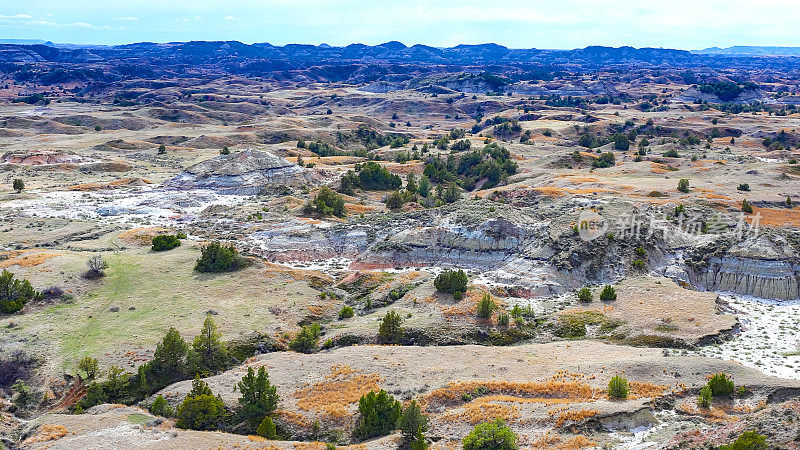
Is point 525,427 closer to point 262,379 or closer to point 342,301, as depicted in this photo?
point 262,379

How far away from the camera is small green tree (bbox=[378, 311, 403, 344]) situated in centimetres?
3316

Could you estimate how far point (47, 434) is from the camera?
23.2 metres

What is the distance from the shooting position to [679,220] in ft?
162

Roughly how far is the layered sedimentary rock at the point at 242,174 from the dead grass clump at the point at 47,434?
4804 cm

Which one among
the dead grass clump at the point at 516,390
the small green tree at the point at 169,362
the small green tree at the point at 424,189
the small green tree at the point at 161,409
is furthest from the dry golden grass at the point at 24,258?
the small green tree at the point at 424,189

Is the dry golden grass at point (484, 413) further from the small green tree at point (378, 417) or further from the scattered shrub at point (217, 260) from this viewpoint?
the scattered shrub at point (217, 260)

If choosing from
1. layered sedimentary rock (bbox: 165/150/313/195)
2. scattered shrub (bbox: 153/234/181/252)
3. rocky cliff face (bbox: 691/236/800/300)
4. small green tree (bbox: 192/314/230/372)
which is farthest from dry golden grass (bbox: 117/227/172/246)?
rocky cliff face (bbox: 691/236/800/300)

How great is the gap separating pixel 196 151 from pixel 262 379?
82401mm

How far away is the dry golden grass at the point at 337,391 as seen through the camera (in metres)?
25.7

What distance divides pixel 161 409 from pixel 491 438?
1619 centimetres

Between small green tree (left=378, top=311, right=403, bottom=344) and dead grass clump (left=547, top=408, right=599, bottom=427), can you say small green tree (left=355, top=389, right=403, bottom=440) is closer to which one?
dead grass clump (left=547, top=408, right=599, bottom=427)

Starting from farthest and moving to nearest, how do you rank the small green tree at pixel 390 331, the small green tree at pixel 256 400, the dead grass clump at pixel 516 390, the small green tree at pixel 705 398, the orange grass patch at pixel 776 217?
the orange grass patch at pixel 776 217, the small green tree at pixel 390 331, the dead grass clump at pixel 516 390, the small green tree at pixel 256 400, the small green tree at pixel 705 398

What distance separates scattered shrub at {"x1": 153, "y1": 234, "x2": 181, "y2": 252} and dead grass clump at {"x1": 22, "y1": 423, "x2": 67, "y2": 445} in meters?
24.0

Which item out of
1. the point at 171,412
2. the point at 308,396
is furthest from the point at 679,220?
the point at 171,412
